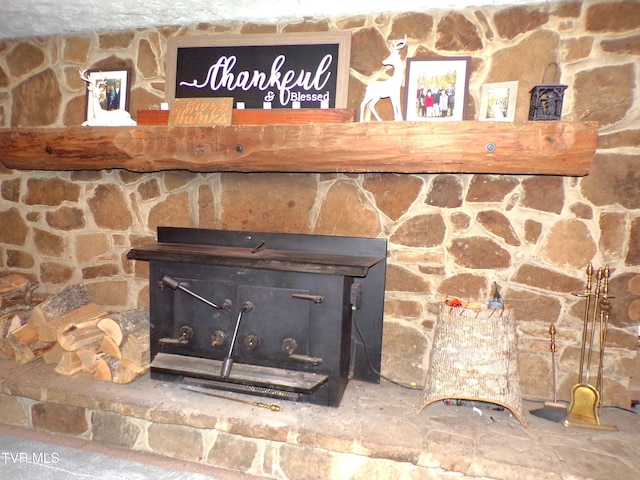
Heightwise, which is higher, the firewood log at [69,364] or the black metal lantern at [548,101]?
the black metal lantern at [548,101]

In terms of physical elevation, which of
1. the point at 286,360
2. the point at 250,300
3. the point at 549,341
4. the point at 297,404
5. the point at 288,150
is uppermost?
the point at 288,150

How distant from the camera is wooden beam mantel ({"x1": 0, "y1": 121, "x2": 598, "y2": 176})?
162 centimetres

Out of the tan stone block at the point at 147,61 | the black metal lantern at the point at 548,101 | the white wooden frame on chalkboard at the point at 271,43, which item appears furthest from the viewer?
the tan stone block at the point at 147,61

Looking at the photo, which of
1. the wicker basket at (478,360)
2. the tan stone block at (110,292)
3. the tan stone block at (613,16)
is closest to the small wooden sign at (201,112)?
the tan stone block at (110,292)

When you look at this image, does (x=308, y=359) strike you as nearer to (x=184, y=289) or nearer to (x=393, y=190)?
(x=184, y=289)

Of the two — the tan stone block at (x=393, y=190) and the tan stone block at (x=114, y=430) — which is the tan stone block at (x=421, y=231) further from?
the tan stone block at (x=114, y=430)

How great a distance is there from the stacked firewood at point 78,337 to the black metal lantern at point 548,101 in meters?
2.10

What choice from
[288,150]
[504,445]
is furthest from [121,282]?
[504,445]

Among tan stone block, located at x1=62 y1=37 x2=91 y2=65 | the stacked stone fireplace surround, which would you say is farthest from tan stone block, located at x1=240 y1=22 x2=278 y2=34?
tan stone block, located at x1=62 y1=37 x2=91 y2=65

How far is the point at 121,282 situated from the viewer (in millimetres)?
2416

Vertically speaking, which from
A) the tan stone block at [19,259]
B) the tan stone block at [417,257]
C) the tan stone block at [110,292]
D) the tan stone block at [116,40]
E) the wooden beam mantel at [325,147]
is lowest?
the tan stone block at [110,292]

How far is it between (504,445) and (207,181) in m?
1.85

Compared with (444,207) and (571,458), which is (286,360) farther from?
(571,458)

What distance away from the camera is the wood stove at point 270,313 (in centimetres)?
182
